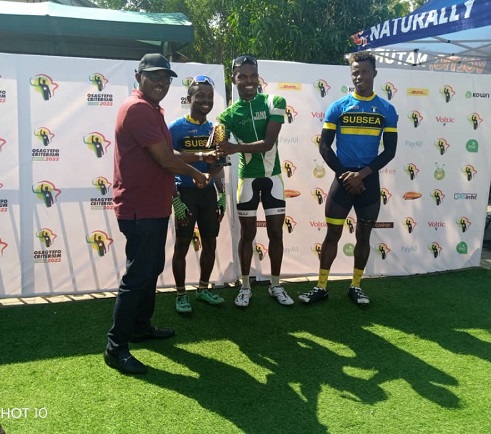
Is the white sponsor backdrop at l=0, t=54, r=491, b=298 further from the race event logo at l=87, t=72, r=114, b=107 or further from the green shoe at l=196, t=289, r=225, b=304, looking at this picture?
the green shoe at l=196, t=289, r=225, b=304

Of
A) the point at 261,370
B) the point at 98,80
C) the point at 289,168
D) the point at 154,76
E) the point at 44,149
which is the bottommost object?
the point at 261,370

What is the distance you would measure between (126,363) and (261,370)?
2.73 ft

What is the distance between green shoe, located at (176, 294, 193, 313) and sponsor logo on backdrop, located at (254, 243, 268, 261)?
100 cm

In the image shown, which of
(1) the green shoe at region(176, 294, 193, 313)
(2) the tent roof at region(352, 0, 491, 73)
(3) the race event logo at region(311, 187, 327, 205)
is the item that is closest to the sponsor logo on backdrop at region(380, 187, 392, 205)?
(3) the race event logo at region(311, 187, 327, 205)

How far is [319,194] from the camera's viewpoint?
14.9ft

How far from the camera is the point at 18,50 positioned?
960cm

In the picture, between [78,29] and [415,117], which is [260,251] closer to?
[415,117]

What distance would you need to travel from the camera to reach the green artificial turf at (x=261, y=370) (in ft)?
7.58

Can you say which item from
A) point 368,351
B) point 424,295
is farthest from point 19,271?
point 424,295

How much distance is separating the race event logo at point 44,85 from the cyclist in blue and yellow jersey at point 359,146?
231cm

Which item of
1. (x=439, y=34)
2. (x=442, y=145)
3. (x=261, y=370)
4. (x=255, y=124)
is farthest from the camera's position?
(x=439, y=34)

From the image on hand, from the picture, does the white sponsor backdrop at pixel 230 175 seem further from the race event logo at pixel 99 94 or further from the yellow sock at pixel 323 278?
the yellow sock at pixel 323 278

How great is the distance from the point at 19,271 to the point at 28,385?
60.7 inches

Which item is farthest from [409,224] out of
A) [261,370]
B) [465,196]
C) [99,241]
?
[99,241]
